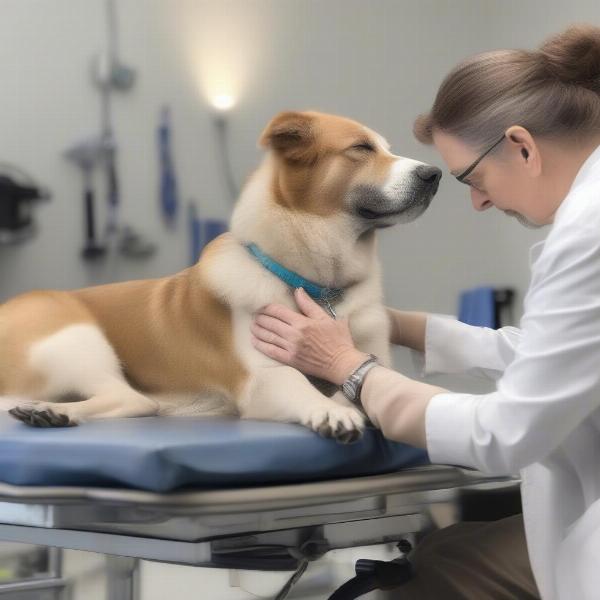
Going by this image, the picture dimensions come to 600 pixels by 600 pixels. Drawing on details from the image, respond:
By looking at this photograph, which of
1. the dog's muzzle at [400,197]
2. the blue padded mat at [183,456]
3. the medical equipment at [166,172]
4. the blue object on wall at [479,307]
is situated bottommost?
the blue padded mat at [183,456]

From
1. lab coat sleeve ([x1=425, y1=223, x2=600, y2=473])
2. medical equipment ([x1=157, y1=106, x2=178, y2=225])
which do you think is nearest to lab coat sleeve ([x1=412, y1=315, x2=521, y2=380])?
lab coat sleeve ([x1=425, y1=223, x2=600, y2=473])

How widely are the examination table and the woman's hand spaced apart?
134mm

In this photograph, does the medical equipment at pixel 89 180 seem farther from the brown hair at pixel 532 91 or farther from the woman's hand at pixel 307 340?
the brown hair at pixel 532 91

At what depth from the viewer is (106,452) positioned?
2.34 ft

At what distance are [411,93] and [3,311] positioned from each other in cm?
238

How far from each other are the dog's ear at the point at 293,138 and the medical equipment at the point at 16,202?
1670 mm

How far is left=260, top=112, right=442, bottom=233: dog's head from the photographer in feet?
3.85

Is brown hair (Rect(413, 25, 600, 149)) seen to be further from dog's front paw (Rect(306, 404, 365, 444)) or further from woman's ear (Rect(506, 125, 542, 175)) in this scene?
dog's front paw (Rect(306, 404, 365, 444))

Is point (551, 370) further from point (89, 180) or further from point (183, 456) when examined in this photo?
point (89, 180)

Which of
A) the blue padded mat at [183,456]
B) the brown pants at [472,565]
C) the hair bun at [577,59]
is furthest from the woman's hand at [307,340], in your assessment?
the hair bun at [577,59]

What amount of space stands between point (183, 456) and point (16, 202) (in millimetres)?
2178

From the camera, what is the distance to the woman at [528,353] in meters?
0.73

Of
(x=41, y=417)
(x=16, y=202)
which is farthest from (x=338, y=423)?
(x=16, y=202)

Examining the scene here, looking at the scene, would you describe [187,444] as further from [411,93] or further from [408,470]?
[411,93]
